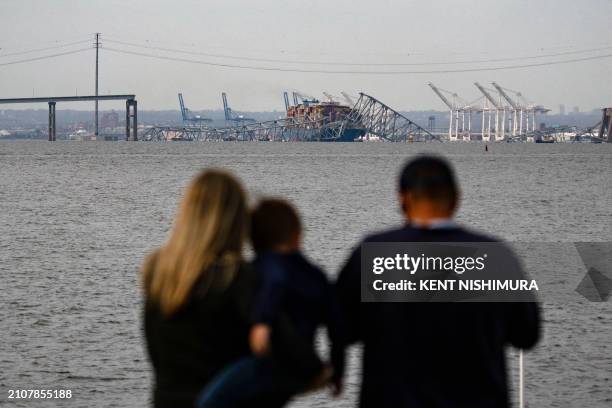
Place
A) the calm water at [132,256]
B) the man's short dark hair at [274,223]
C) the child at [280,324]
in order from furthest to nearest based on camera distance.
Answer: the calm water at [132,256] < the man's short dark hair at [274,223] < the child at [280,324]

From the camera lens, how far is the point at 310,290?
3510 millimetres

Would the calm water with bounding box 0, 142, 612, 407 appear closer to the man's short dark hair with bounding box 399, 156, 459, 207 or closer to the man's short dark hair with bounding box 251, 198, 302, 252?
the man's short dark hair with bounding box 251, 198, 302, 252

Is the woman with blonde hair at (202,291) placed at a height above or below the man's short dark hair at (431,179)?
below

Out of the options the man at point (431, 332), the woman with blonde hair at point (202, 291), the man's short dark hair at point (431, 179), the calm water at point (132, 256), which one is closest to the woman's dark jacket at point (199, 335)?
the woman with blonde hair at point (202, 291)

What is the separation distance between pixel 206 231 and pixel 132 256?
30.9 metres

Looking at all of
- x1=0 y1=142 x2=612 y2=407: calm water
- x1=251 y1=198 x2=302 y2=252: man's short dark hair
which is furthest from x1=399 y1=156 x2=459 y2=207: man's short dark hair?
x1=0 y1=142 x2=612 y2=407: calm water

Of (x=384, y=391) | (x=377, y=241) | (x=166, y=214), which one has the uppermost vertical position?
(x=377, y=241)

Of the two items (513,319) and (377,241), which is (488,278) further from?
(377,241)

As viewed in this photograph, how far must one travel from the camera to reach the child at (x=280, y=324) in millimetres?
3408

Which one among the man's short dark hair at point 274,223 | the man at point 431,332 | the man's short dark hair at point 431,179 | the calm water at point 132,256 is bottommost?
the calm water at point 132,256

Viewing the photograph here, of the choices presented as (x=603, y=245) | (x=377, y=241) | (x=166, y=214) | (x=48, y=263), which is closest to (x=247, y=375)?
(x=377, y=241)

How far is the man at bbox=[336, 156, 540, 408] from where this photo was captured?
362cm

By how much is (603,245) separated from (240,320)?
3507 centimetres

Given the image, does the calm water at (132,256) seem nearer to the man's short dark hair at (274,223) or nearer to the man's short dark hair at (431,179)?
the man's short dark hair at (274,223)
